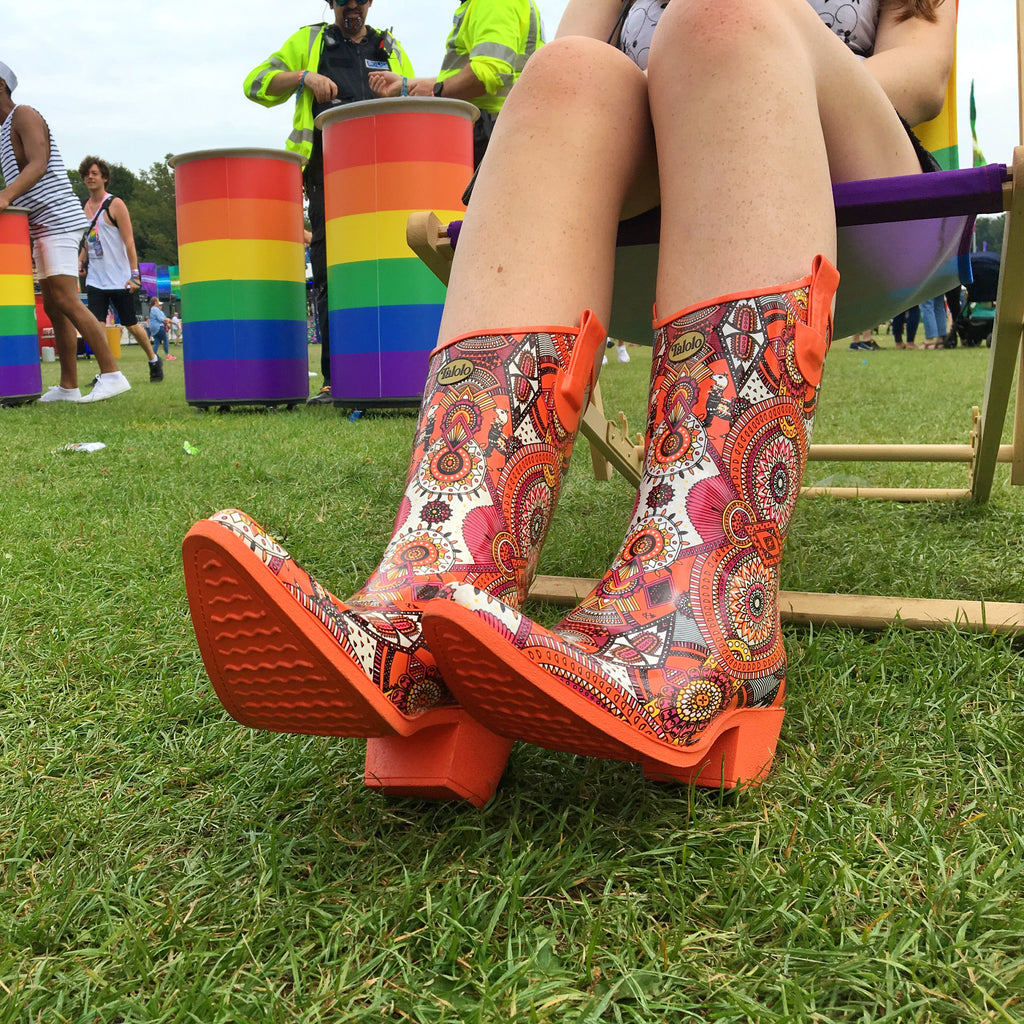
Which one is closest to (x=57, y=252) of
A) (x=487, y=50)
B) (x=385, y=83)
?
(x=385, y=83)

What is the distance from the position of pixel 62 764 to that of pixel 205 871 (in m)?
0.31

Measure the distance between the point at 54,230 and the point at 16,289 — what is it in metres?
0.41

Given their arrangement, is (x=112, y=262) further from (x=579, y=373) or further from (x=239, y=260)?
(x=579, y=373)

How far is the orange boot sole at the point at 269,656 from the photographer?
616 millimetres

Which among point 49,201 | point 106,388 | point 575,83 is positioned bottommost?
point 106,388

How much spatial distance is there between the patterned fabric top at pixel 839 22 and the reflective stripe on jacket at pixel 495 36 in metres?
2.76

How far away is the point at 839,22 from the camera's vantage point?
135 cm

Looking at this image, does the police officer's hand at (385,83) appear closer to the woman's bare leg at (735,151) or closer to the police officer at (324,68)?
the police officer at (324,68)

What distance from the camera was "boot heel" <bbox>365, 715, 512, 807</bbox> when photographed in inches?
29.9

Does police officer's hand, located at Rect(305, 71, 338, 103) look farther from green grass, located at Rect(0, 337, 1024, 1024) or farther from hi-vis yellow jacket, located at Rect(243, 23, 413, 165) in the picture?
green grass, located at Rect(0, 337, 1024, 1024)

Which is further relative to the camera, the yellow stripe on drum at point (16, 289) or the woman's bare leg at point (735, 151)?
the yellow stripe on drum at point (16, 289)

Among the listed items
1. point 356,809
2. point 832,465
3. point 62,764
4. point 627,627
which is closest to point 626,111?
point 627,627

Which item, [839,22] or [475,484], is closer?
[475,484]

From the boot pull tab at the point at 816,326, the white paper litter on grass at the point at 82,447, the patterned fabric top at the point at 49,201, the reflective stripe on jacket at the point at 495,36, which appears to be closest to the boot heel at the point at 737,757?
the boot pull tab at the point at 816,326
